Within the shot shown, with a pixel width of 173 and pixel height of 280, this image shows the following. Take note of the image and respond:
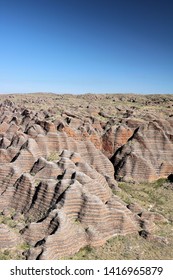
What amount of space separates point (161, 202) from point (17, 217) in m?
17.9

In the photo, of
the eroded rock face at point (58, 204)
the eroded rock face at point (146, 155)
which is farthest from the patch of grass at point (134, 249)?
the eroded rock face at point (146, 155)

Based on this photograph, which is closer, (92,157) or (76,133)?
(92,157)

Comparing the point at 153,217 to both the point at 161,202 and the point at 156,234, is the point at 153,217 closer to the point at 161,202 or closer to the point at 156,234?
the point at 156,234

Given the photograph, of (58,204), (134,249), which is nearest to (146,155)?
(58,204)

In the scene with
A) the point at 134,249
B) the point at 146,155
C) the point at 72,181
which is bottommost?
the point at 134,249

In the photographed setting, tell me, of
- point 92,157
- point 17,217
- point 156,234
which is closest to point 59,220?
point 17,217

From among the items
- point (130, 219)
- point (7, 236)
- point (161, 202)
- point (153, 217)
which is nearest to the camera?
point (7, 236)

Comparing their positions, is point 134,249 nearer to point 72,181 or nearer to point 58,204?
point 58,204

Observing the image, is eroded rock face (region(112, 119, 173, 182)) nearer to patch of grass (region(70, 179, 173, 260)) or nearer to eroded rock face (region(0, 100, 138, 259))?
eroded rock face (region(0, 100, 138, 259))

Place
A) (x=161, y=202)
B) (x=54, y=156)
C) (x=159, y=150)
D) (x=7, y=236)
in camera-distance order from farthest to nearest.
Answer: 1. (x=159, y=150)
2. (x=54, y=156)
3. (x=161, y=202)
4. (x=7, y=236)

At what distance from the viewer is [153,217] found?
3362 cm

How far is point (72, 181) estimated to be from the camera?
30875 millimetres

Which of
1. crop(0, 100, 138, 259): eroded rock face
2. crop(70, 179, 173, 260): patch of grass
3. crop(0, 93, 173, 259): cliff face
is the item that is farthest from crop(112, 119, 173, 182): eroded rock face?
crop(70, 179, 173, 260): patch of grass

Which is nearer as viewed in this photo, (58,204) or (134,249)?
(134,249)
